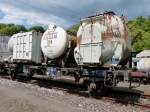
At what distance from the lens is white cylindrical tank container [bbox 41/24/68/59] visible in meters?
16.4

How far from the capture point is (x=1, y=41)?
2575cm

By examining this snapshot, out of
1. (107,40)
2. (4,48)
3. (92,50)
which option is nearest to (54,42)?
(92,50)

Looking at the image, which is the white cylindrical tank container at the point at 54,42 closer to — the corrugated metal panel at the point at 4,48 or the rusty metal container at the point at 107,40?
the rusty metal container at the point at 107,40

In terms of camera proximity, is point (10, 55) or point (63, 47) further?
point (10, 55)

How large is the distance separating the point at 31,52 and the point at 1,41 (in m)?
7.37

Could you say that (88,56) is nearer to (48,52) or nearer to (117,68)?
(117,68)

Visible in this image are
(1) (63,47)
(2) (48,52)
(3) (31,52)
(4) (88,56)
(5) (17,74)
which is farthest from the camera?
(5) (17,74)

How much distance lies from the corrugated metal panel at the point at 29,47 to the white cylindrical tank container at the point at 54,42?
3.95 ft

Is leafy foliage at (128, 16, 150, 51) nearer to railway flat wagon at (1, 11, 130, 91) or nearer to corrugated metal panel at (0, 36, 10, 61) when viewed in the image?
corrugated metal panel at (0, 36, 10, 61)

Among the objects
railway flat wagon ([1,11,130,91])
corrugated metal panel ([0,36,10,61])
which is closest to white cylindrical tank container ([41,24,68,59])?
railway flat wagon ([1,11,130,91])

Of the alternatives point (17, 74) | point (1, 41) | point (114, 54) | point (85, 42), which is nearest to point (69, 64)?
point (85, 42)

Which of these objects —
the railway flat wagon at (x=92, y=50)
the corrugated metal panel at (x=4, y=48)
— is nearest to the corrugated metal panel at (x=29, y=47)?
the railway flat wagon at (x=92, y=50)

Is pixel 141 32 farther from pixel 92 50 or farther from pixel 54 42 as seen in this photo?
pixel 92 50

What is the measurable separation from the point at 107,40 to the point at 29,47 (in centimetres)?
686
